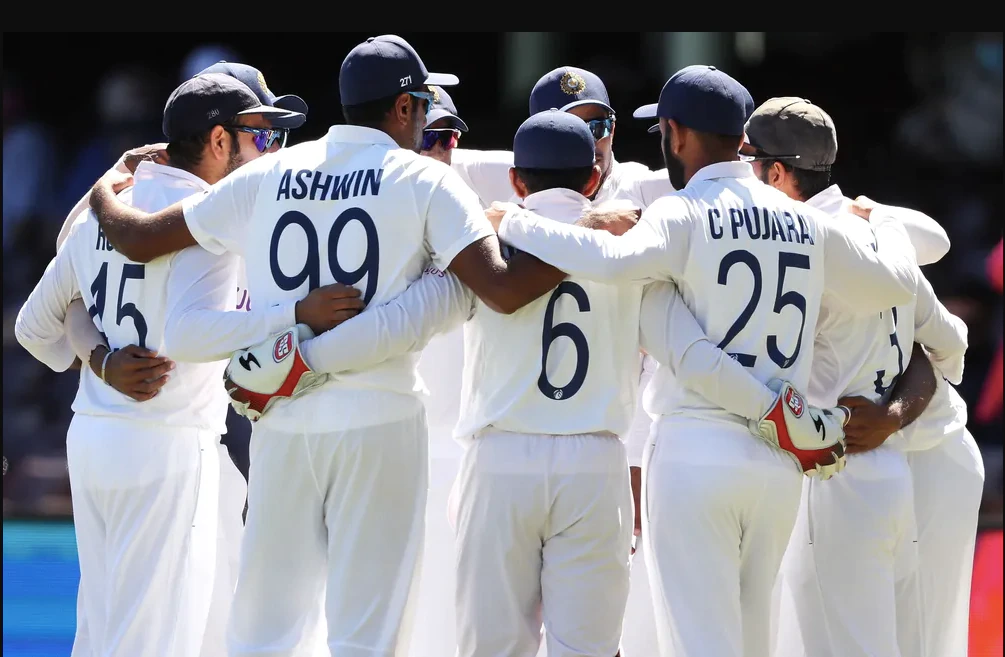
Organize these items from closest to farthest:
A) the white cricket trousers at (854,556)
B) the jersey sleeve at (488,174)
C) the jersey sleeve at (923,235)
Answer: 1. the white cricket trousers at (854,556)
2. the jersey sleeve at (923,235)
3. the jersey sleeve at (488,174)

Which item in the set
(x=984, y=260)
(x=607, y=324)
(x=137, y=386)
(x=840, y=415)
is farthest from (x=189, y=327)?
(x=984, y=260)

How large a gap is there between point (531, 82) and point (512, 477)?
6901mm

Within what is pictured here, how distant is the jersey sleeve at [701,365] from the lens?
3.60 m

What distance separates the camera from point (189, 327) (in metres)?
3.75

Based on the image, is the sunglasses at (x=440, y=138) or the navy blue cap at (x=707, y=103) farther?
the sunglasses at (x=440, y=138)

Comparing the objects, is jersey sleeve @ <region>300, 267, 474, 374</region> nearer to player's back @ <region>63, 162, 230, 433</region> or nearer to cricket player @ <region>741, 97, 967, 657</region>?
player's back @ <region>63, 162, 230, 433</region>

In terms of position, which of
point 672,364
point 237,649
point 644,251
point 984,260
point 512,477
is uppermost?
point 644,251

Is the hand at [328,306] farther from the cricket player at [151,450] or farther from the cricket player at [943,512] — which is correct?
the cricket player at [943,512]

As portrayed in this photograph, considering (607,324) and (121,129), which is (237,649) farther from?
(121,129)

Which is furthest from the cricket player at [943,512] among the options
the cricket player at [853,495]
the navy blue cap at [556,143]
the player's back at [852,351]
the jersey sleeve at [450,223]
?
the jersey sleeve at [450,223]

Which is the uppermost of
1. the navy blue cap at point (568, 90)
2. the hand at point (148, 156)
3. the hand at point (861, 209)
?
the navy blue cap at point (568, 90)

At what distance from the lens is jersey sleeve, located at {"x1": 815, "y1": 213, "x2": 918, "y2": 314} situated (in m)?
3.82

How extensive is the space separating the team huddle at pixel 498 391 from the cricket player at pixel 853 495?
0.01 metres

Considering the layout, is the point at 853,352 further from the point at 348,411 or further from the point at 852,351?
the point at 348,411
